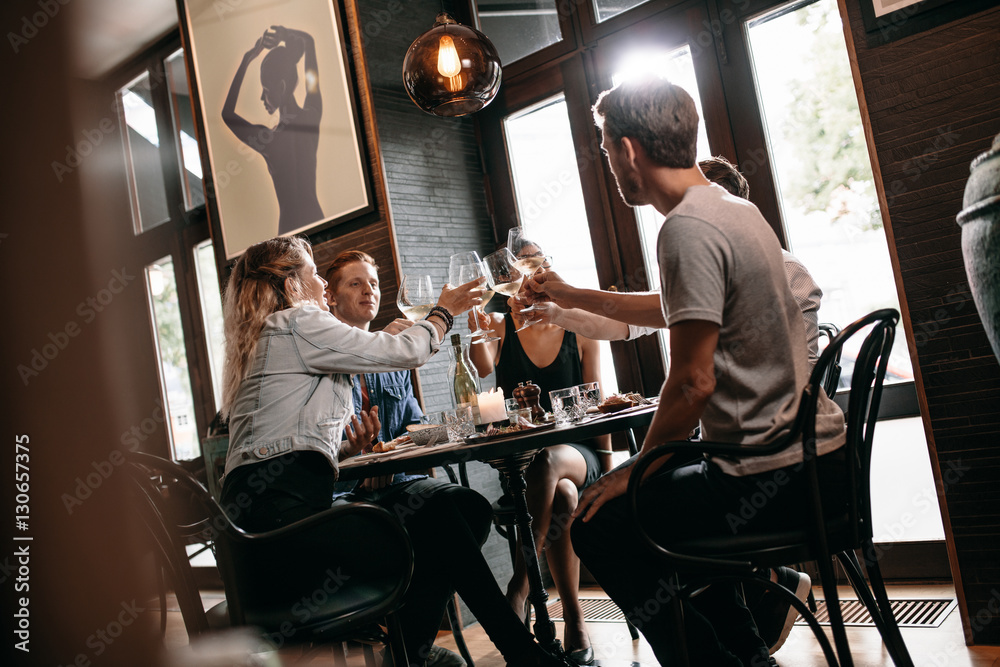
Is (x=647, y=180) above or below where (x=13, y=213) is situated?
above

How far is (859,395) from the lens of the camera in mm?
1378

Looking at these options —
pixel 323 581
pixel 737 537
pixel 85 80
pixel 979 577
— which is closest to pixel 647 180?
pixel 737 537

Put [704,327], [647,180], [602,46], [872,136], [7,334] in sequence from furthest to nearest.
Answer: [602,46]
[872,136]
[647,180]
[704,327]
[7,334]

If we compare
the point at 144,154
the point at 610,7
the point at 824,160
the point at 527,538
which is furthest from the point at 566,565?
the point at 144,154

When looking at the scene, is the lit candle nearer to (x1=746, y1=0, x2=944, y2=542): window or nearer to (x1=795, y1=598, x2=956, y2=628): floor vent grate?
(x1=795, y1=598, x2=956, y2=628): floor vent grate

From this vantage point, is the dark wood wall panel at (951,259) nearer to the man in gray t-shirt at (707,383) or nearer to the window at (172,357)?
the man in gray t-shirt at (707,383)

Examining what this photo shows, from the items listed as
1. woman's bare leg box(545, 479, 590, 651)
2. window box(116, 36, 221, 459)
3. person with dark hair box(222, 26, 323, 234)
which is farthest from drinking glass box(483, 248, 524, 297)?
window box(116, 36, 221, 459)

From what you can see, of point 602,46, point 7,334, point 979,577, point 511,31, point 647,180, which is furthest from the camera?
point 511,31

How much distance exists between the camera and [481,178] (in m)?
4.07

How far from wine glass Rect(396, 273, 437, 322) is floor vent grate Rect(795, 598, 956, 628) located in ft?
5.36

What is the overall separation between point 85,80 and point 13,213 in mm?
47

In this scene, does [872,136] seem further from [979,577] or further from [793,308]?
[979,577]

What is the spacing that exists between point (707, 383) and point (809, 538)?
0.34 meters

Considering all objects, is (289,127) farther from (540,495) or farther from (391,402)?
(540,495)
